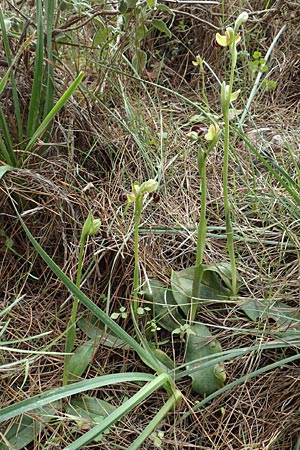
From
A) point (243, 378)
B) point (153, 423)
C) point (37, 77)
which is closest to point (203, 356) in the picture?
point (243, 378)

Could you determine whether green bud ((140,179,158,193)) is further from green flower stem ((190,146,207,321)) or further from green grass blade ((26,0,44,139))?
green grass blade ((26,0,44,139))

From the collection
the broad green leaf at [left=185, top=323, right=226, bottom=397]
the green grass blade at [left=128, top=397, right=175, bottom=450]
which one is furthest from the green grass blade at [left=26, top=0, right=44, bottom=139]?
the green grass blade at [left=128, top=397, right=175, bottom=450]

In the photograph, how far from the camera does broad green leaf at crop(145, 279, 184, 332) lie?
3.91ft

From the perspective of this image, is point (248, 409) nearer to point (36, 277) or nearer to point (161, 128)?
point (36, 277)

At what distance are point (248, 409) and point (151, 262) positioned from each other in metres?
0.39

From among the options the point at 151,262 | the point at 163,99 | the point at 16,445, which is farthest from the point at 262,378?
the point at 163,99

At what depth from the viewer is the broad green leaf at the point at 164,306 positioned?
3.91ft

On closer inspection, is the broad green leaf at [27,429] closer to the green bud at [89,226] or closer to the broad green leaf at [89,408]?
the broad green leaf at [89,408]

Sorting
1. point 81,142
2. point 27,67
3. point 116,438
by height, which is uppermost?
point 27,67

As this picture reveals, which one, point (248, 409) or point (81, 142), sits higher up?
point (81, 142)

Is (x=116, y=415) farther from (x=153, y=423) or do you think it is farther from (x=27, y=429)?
(x=27, y=429)

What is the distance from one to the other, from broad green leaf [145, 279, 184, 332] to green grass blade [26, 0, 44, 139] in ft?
1.63

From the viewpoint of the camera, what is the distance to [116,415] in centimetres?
88

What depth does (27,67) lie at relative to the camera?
146 centimetres
